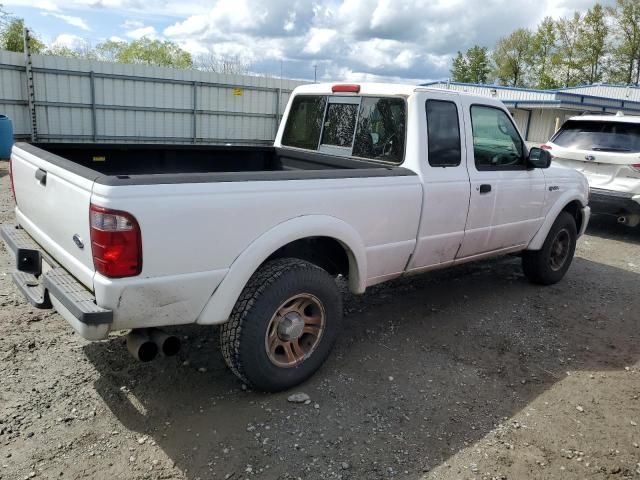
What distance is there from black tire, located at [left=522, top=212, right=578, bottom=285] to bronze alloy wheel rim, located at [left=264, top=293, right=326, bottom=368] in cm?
315

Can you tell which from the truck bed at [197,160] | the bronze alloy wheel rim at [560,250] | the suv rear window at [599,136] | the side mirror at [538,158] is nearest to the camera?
the truck bed at [197,160]

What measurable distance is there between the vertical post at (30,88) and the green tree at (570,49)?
56546 millimetres

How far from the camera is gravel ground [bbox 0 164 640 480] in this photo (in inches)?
113

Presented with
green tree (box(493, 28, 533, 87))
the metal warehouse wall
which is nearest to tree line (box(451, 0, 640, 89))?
green tree (box(493, 28, 533, 87))

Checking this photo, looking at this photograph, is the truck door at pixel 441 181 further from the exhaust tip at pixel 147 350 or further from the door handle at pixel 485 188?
the exhaust tip at pixel 147 350

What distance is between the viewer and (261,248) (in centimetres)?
309

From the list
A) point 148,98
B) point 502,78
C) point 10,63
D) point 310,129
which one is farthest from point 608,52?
point 310,129

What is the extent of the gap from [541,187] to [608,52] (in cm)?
5972

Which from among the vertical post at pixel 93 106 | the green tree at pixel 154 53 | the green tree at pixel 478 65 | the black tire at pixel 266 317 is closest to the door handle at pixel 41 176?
the black tire at pixel 266 317

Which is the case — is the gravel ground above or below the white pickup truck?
below

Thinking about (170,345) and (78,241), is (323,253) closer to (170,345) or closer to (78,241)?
(170,345)

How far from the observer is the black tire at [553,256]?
5.71 metres

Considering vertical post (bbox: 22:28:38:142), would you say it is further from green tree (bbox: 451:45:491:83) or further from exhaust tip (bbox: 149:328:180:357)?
green tree (bbox: 451:45:491:83)

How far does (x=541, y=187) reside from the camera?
5289 millimetres
